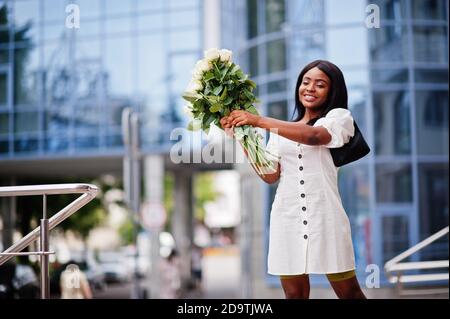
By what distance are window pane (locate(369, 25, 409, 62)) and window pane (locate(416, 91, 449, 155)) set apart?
0.59 meters

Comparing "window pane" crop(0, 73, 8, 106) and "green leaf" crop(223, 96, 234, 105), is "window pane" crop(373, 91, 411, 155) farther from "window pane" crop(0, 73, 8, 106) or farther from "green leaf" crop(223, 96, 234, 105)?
"green leaf" crop(223, 96, 234, 105)

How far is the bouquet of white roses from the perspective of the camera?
381 centimetres

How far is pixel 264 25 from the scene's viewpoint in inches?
540

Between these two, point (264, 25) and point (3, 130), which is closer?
point (264, 25)

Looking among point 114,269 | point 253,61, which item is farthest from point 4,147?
point 253,61

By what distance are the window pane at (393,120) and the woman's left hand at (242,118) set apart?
23.2 ft

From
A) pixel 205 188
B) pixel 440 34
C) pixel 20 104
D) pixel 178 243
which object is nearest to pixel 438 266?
pixel 440 34

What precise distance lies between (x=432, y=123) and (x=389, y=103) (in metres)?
1.11

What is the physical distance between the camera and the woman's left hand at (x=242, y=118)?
3.72 meters

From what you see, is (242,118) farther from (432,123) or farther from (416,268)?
(432,123)

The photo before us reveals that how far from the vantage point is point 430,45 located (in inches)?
365
